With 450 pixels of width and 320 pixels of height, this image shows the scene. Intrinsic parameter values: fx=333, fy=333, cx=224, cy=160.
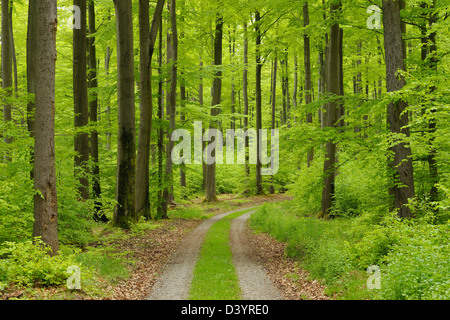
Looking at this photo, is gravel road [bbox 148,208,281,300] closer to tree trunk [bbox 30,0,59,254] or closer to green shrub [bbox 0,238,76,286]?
green shrub [bbox 0,238,76,286]

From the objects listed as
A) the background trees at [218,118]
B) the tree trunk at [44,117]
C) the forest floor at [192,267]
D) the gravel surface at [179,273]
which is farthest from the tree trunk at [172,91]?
the tree trunk at [44,117]

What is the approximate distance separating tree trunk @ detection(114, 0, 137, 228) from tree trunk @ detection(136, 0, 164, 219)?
1770mm

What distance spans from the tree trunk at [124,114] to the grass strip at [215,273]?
379 cm

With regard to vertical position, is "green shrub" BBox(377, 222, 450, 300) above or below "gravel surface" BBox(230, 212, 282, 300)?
above

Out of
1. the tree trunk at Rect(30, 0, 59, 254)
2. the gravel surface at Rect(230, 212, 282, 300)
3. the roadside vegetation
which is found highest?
the tree trunk at Rect(30, 0, 59, 254)

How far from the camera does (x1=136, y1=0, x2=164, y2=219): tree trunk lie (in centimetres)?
1546

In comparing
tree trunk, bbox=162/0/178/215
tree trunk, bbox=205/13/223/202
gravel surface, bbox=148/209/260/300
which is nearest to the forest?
tree trunk, bbox=162/0/178/215

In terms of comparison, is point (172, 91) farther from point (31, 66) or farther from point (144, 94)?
point (31, 66)

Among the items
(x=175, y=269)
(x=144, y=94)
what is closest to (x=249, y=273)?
(x=175, y=269)

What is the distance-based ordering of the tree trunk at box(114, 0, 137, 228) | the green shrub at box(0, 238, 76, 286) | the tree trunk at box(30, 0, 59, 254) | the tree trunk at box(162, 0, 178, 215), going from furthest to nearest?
1. the tree trunk at box(162, 0, 178, 215)
2. the tree trunk at box(114, 0, 137, 228)
3. the tree trunk at box(30, 0, 59, 254)
4. the green shrub at box(0, 238, 76, 286)

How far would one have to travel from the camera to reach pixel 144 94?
15.8 meters

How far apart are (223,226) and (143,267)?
7.78 m

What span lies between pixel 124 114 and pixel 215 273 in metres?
7.65
